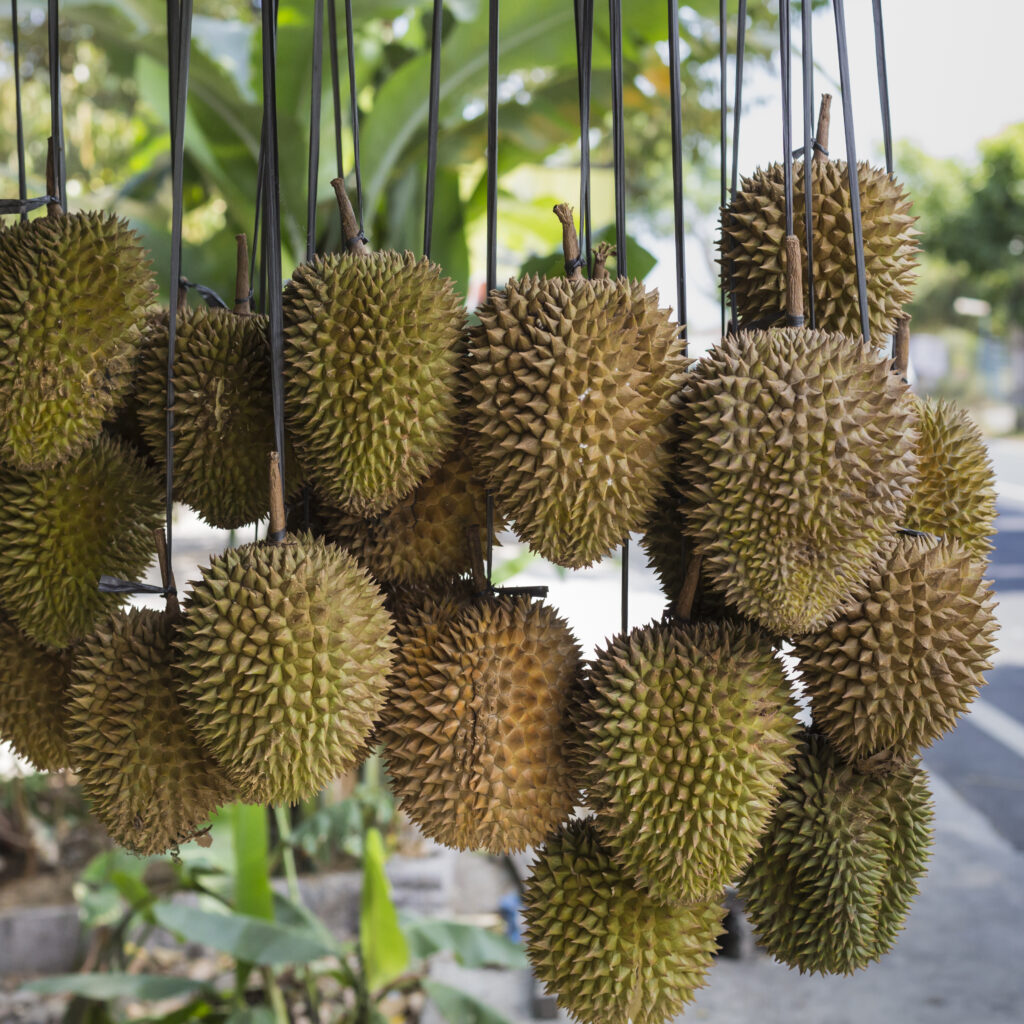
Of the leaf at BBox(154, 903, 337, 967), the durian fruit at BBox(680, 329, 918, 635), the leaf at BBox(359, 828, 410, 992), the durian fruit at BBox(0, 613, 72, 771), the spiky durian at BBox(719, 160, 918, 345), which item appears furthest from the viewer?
the leaf at BBox(359, 828, 410, 992)

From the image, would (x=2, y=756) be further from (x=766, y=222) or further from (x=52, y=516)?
(x=766, y=222)

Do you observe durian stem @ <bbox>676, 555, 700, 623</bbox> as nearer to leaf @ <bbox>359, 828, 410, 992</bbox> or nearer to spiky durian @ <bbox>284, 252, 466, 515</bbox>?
spiky durian @ <bbox>284, 252, 466, 515</bbox>

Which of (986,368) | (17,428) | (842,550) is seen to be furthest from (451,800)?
(986,368)

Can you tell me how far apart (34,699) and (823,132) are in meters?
0.94

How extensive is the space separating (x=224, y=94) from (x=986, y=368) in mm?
17370

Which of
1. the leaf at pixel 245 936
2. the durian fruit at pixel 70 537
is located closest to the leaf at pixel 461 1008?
the leaf at pixel 245 936

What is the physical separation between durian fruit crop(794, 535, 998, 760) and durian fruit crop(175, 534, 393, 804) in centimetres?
37

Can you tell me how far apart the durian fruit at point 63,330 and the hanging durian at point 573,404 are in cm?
35

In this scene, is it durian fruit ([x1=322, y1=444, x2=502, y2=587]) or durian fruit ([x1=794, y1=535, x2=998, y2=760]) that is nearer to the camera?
durian fruit ([x1=794, y1=535, x2=998, y2=760])

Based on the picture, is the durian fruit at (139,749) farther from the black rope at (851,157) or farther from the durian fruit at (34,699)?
the black rope at (851,157)

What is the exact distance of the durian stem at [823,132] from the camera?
2.78 ft

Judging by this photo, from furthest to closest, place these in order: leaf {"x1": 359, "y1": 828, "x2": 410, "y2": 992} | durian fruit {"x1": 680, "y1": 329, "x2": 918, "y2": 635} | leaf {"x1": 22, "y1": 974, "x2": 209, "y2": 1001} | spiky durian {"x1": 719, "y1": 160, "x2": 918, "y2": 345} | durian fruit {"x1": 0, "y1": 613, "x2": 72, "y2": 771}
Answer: leaf {"x1": 359, "y1": 828, "x2": 410, "y2": 992} → leaf {"x1": 22, "y1": 974, "x2": 209, "y2": 1001} → durian fruit {"x1": 0, "y1": 613, "x2": 72, "y2": 771} → spiky durian {"x1": 719, "y1": 160, "x2": 918, "y2": 345} → durian fruit {"x1": 680, "y1": 329, "x2": 918, "y2": 635}

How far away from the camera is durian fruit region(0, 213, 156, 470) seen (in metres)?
0.84

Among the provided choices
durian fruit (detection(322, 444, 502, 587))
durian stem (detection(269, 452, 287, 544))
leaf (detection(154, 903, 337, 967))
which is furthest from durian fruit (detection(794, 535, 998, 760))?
leaf (detection(154, 903, 337, 967))
